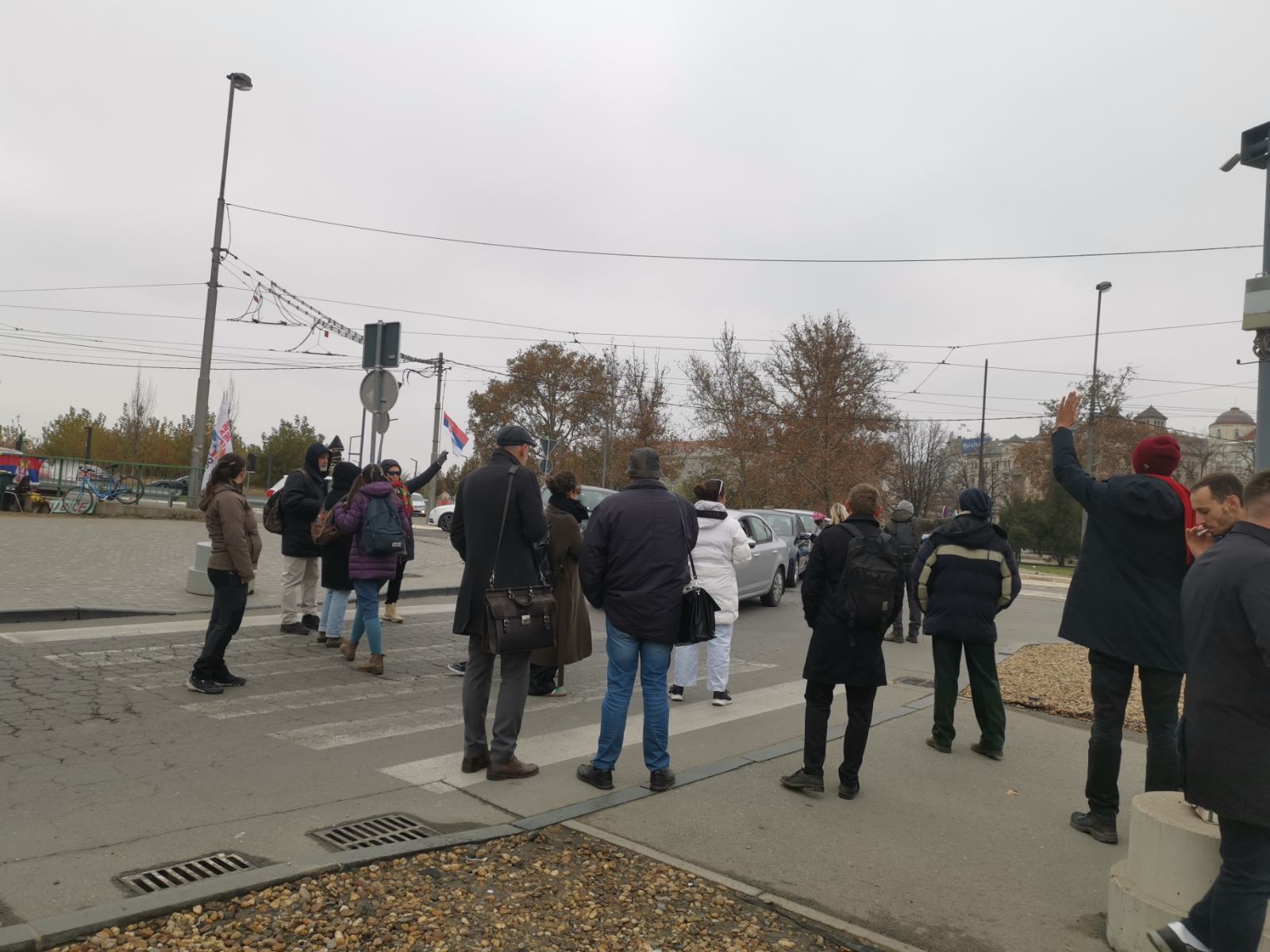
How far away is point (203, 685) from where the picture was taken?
686 centimetres

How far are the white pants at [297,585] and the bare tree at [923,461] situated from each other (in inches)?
1989

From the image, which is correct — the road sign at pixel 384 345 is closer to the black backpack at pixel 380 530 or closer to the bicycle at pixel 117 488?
the black backpack at pixel 380 530

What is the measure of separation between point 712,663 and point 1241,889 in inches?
192

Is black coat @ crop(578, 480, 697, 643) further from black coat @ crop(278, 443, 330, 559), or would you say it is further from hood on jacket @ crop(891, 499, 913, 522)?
hood on jacket @ crop(891, 499, 913, 522)

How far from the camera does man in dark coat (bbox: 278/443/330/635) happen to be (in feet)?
30.3

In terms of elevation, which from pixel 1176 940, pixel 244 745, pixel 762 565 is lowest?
pixel 244 745

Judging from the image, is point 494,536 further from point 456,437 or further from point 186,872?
point 456,437

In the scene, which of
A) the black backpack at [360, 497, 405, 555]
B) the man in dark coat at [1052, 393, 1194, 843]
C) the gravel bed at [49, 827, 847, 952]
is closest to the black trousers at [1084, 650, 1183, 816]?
the man in dark coat at [1052, 393, 1194, 843]

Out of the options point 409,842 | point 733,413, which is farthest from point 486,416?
point 409,842

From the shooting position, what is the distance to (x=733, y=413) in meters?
40.5

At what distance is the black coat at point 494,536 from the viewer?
207 inches

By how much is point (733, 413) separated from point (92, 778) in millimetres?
36588

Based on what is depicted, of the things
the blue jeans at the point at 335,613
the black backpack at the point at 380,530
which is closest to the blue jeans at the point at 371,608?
the black backpack at the point at 380,530

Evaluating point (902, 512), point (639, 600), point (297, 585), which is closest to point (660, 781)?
point (639, 600)
